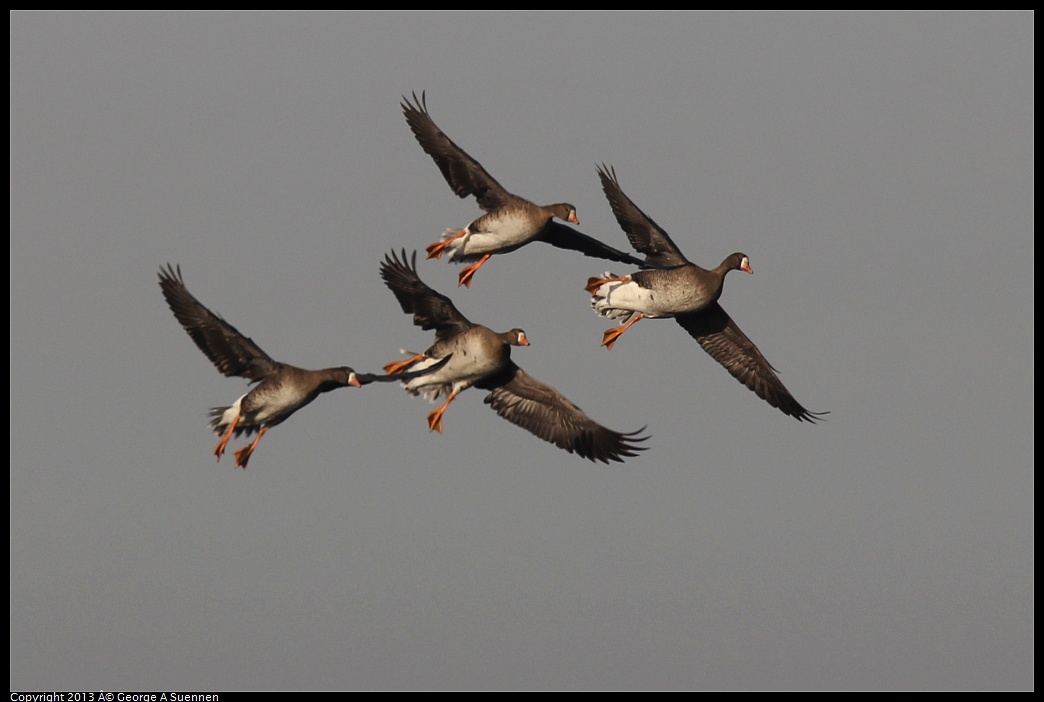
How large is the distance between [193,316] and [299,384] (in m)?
1.68

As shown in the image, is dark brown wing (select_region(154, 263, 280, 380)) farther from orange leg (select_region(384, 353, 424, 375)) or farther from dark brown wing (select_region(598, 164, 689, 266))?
dark brown wing (select_region(598, 164, 689, 266))

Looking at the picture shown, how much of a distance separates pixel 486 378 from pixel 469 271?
1.57 meters

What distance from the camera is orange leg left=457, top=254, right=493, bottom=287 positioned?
26359 mm

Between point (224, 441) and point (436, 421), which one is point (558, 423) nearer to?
point (436, 421)

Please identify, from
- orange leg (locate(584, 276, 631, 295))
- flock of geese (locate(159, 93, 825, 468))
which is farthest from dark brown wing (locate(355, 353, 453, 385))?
orange leg (locate(584, 276, 631, 295))

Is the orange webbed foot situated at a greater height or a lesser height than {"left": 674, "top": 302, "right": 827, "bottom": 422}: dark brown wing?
lesser

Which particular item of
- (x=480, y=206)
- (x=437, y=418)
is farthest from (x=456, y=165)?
(x=437, y=418)

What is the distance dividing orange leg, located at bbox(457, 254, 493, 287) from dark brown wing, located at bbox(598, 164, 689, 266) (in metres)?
2.84

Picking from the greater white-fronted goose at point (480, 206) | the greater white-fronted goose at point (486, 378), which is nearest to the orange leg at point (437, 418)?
the greater white-fronted goose at point (486, 378)

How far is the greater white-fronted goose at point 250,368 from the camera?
79.5ft

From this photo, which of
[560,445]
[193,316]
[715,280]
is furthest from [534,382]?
[193,316]

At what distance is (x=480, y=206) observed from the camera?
2605 cm

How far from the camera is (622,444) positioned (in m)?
27.0

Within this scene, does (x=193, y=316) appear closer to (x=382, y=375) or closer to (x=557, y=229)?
(x=382, y=375)
